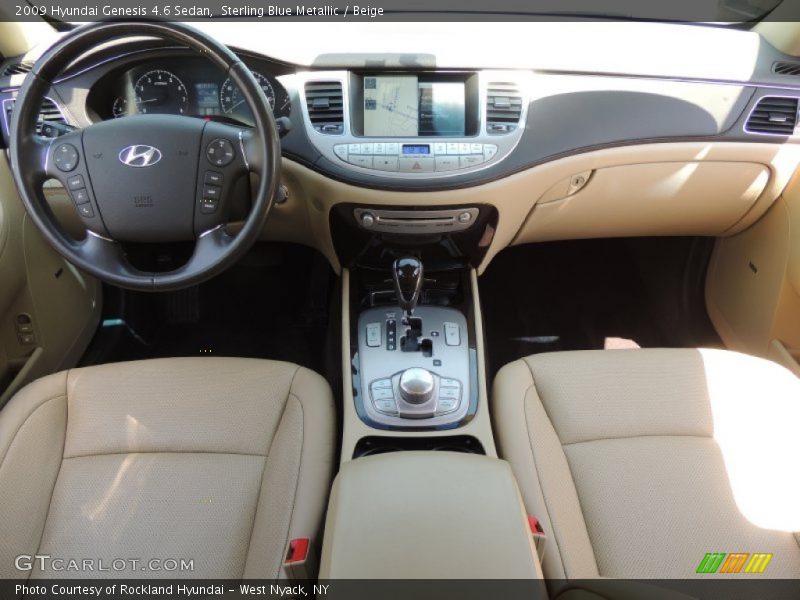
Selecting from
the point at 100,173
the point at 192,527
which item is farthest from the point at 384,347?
the point at 100,173

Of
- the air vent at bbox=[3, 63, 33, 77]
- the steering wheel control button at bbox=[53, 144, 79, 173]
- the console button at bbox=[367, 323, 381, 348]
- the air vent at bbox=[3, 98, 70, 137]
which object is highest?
the air vent at bbox=[3, 63, 33, 77]

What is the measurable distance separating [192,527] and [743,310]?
164cm

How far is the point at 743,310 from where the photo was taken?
75.0 inches

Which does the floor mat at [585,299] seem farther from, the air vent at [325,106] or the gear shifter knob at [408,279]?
the air vent at [325,106]

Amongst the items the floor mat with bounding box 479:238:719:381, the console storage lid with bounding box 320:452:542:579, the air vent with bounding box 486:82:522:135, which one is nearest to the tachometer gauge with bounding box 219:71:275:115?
the air vent with bounding box 486:82:522:135

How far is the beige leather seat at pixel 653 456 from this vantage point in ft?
3.57

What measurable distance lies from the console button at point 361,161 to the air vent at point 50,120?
2.10ft

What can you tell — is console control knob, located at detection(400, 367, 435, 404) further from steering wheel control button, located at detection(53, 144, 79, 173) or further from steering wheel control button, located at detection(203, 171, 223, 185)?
steering wheel control button, located at detection(53, 144, 79, 173)

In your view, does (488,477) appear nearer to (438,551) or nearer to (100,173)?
(438,551)

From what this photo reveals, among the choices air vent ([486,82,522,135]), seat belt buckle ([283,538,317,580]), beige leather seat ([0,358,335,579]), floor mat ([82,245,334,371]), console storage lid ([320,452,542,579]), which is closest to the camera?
console storage lid ([320,452,542,579])

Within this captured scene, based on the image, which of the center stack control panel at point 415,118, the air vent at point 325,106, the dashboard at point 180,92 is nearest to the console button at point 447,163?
the center stack control panel at point 415,118

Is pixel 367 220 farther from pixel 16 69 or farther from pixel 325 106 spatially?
pixel 16 69

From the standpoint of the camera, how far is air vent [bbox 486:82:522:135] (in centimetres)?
143

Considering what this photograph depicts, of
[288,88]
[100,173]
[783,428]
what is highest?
[288,88]
